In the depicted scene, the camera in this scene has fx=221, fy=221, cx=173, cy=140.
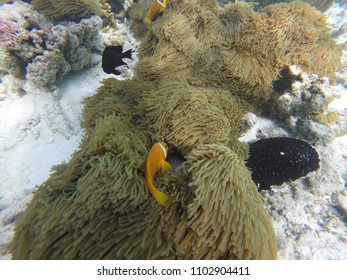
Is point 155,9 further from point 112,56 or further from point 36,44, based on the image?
point 36,44

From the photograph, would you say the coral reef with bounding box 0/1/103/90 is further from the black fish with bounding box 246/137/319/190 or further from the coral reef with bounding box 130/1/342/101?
the black fish with bounding box 246/137/319/190

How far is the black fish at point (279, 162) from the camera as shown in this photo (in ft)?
6.52

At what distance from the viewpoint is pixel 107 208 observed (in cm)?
150

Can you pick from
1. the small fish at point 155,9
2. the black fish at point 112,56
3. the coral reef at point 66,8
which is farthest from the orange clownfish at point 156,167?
the coral reef at point 66,8

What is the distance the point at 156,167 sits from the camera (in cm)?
166

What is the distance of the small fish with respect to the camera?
3021 millimetres

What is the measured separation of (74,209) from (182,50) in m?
2.11

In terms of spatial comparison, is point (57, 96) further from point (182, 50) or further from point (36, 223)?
point (36, 223)

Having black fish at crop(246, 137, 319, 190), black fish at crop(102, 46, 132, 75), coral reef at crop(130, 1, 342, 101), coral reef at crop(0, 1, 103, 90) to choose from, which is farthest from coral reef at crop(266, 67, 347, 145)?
coral reef at crop(0, 1, 103, 90)

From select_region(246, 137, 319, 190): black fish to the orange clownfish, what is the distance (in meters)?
0.84

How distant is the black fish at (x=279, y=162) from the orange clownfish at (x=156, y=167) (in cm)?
84

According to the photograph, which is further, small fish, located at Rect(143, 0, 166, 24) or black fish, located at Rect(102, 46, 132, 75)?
small fish, located at Rect(143, 0, 166, 24)

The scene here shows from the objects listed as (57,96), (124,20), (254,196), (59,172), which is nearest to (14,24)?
(57,96)

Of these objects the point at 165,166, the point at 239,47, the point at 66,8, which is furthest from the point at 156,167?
the point at 66,8
